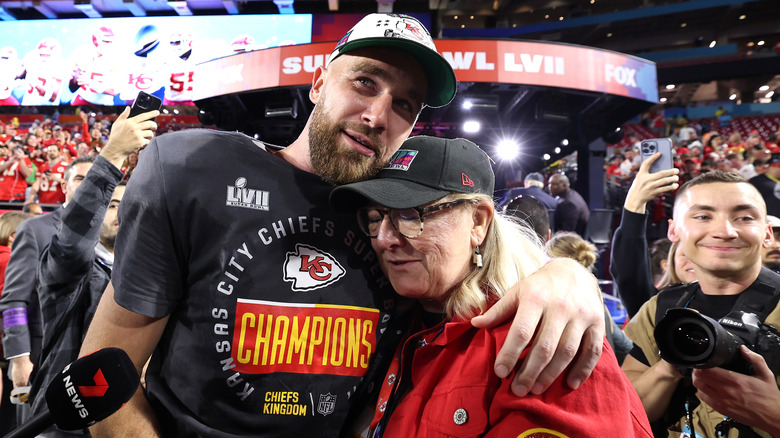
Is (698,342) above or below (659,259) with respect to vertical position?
below

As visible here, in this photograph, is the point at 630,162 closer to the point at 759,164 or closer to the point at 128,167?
the point at 759,164

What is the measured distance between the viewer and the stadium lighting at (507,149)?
38.2ft

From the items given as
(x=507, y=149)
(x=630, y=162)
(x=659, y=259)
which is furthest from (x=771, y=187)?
(x=630, y=162)

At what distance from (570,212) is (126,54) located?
1701 cm

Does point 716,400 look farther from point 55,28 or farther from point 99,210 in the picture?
point 55,28

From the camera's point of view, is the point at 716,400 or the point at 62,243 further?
the point at 62,243

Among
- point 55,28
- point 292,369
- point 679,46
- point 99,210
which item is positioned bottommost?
point 292,369

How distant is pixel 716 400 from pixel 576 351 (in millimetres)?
1033

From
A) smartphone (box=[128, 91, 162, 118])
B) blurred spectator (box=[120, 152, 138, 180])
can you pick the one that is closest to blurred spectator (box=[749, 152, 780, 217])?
smartphone (box=[128, 91, 162, 118])

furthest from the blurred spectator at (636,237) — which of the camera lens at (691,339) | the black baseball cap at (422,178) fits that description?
the black baseball cap at (422,178)

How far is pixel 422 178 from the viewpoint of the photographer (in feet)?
5.04

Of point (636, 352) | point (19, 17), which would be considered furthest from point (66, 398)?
point (19, 17)

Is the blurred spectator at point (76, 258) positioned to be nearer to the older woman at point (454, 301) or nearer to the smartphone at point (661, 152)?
the older woman at point (454, 301)

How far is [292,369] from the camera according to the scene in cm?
137
